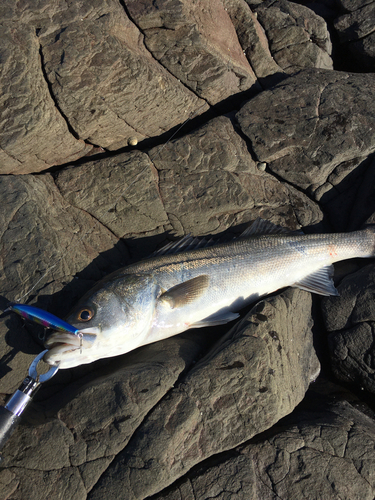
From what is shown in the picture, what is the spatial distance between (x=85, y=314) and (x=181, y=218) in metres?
2.05

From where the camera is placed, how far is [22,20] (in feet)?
14.6

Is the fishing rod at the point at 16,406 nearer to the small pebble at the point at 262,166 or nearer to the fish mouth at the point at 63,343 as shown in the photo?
the fish mouth at the point at 63,343

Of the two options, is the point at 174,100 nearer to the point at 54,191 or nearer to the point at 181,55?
the point at 181,55

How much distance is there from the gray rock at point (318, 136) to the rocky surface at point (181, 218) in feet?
0.10

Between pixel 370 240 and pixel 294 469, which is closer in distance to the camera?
pixel 294 469

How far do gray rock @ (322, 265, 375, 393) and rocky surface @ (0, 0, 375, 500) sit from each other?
0.06 ft

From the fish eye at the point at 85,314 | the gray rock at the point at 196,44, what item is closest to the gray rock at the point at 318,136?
the gray rock at the point at 196,44

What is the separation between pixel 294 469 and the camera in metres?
3.52

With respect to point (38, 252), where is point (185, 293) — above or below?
below

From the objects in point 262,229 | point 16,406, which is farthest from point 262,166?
point 16,406

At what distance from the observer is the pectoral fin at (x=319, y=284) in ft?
16.2

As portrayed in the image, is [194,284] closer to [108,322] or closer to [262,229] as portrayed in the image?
[108,322]

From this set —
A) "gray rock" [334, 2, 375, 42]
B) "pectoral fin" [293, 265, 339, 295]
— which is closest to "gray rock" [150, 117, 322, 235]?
"pectoral fin" [293, 265, 339, 295]

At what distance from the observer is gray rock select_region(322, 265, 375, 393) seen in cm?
466
